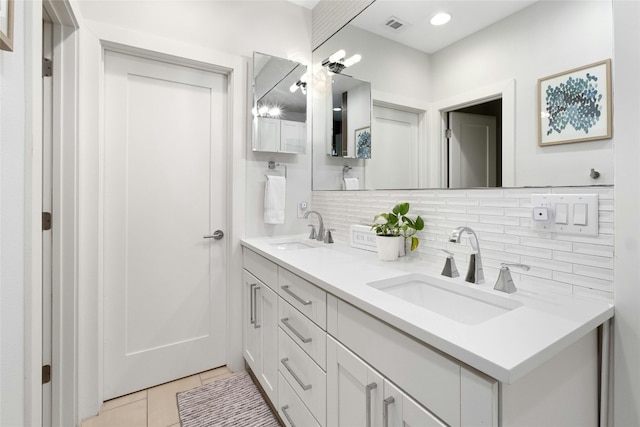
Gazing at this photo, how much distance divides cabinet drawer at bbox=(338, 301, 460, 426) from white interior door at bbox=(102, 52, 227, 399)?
4.48ft

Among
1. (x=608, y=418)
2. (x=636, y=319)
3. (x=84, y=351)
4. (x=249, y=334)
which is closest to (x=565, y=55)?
(x=636, y=319)

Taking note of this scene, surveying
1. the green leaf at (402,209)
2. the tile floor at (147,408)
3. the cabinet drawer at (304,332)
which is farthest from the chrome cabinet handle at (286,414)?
the green leaf at (402,209)

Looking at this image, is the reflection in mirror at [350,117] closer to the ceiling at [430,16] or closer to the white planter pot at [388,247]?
the ceiling at [430,16]

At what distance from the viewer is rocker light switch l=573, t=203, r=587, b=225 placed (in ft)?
2.99

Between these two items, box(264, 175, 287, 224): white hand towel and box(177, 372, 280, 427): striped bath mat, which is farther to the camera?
box(264, 175, 287, 224): white hand towel

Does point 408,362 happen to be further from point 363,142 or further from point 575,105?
point 363,142

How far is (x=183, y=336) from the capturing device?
196 cm

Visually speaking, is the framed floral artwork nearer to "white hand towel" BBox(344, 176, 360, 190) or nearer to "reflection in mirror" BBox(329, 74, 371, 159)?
"reflection in mirror" BBox(329, 74, 371, 159)

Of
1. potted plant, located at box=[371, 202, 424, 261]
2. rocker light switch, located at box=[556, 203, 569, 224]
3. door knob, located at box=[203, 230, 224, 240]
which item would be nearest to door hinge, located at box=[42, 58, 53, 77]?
door knob, located at box=[203, 230, 224, 240]

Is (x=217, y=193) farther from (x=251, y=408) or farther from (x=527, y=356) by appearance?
(x=527, y=356)

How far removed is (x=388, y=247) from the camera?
141 cm

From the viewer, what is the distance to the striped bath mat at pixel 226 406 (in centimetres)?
157

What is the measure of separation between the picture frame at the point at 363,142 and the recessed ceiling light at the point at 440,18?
61 centimetres

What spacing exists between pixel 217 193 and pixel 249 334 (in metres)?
0.95
